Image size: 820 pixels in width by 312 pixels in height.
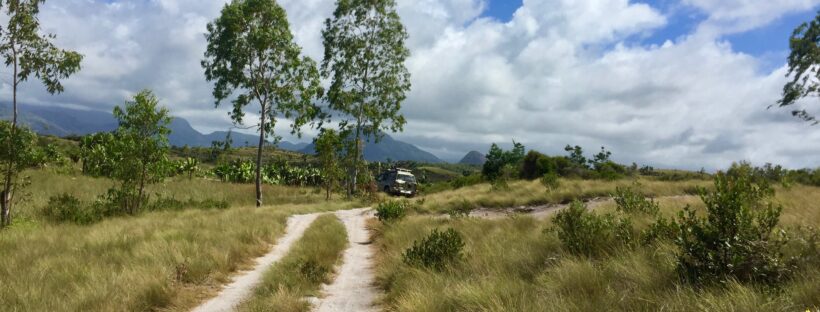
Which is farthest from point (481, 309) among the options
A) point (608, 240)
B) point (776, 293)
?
point (608, 240)

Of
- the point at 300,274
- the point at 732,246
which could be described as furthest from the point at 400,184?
the point at 732,246

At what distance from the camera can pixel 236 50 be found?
78.9ft

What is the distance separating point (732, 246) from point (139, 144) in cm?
2138

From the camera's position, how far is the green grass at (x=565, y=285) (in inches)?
181

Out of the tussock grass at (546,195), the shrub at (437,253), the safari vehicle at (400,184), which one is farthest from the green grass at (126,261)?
the safari vehicle at (400,184)

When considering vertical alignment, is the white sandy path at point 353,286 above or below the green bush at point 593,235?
below

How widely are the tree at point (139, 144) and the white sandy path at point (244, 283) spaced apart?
30.1ft

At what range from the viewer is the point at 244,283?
898 centimetres

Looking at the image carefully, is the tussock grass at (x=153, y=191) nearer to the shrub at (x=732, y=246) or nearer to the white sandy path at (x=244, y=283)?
the white sandy path at (x=244, y=283)

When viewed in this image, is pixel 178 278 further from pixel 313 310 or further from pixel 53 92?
pixel 53 92

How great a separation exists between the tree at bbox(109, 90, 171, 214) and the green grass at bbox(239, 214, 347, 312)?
1030 cm

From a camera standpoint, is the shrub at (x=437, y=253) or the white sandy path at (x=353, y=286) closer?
the white sandy path at (x=353, y=286)

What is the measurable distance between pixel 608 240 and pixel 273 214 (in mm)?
14442

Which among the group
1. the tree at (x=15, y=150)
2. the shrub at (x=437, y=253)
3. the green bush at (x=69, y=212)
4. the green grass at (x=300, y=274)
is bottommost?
the green bush at (x=69, y=212)
